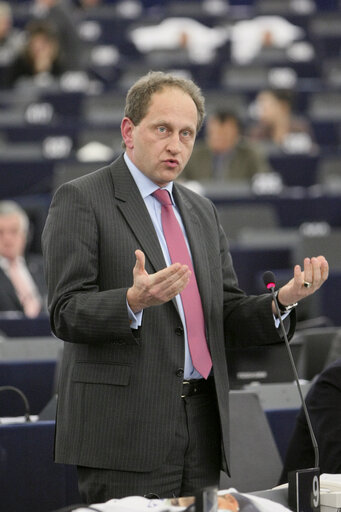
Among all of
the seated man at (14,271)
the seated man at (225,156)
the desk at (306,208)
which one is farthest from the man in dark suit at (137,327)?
the seated man at (225,156)

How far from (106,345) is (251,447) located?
1048mm

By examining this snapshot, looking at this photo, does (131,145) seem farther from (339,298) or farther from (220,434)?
(339,298)

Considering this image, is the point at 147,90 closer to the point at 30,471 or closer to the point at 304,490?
the point at 304,490

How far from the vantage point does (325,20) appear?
50.4 feet

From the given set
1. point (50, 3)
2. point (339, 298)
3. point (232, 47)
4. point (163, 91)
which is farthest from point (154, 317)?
point (232, 47)

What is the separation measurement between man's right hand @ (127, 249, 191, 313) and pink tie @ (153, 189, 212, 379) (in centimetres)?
22

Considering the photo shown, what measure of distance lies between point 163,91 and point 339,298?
13.0 feet

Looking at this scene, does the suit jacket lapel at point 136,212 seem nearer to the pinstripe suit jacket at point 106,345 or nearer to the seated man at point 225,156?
the pinstripe suit jacket at point 106,345

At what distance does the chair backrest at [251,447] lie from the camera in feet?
11.4

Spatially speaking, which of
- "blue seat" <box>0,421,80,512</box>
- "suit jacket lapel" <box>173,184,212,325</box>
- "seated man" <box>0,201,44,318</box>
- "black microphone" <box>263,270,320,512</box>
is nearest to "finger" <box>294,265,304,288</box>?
"suit jacket lapel" <box>173,184,212,325</box>

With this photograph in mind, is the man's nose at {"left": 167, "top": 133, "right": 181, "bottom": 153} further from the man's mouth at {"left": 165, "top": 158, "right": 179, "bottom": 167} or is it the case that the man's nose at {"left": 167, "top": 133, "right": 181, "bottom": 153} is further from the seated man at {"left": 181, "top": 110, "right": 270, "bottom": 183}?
the seated man at {"left": 181, "top": 110, "right": 270, "bottom": 183}

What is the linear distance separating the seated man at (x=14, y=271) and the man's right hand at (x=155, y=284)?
380cm

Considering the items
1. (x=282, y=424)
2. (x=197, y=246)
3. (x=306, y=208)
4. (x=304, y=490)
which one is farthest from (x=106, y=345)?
(x=306, y=208)

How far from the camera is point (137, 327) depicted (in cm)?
264
